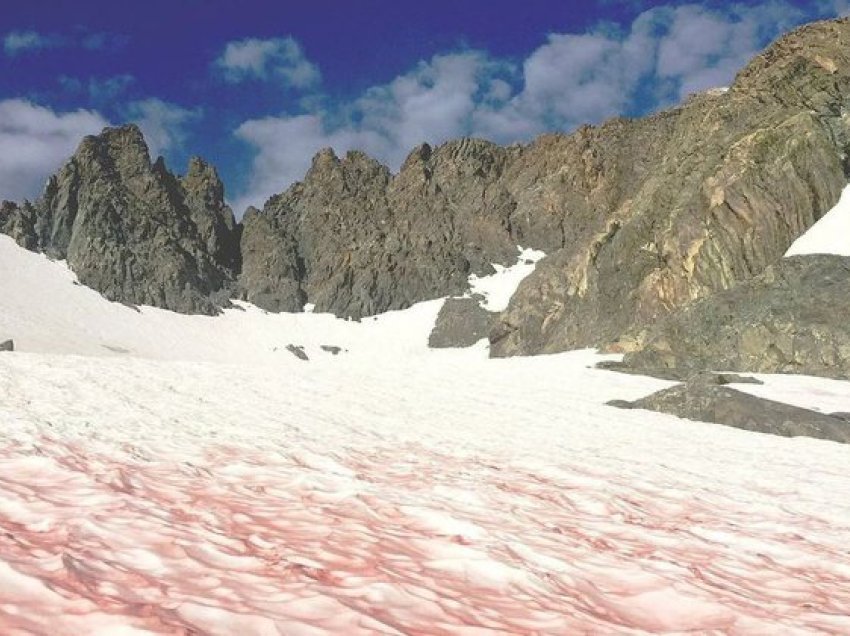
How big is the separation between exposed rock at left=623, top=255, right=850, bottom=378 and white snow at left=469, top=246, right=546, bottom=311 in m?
65.3

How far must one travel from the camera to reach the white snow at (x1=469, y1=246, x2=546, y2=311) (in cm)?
10981

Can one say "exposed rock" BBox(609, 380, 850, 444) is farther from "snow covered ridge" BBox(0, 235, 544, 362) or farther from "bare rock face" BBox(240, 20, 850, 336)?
"snow covered ridge" BBox(0, 235, 544, 362)

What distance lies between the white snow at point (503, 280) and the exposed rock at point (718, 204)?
101ft

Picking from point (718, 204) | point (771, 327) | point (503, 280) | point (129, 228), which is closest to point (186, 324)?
point (129, 228)

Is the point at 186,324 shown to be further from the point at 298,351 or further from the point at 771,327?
the point at 771,327

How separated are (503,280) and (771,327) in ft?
258

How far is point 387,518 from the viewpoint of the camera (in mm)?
6883

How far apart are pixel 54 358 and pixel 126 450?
14.0 m

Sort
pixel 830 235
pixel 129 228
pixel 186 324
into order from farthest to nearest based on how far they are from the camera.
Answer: pixel 129 228 → pixel 186 324 → pixel 830 235

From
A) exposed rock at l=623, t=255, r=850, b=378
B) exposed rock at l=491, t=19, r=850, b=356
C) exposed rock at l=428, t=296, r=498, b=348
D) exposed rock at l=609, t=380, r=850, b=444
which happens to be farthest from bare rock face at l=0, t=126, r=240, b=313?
exposed rock at l=609, t=380, r=850, b=444

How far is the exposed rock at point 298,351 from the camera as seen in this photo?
10181cm

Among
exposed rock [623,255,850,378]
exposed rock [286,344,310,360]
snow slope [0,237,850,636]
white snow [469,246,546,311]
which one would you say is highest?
white snow [469,246,546,311]

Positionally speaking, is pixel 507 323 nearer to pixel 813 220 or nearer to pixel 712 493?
pixel 813 220

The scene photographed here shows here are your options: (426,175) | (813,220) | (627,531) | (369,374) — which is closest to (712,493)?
(627,531)
